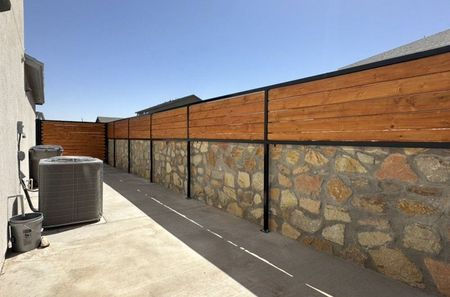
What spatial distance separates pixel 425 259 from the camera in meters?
2.50

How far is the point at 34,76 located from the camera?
26.3 feet

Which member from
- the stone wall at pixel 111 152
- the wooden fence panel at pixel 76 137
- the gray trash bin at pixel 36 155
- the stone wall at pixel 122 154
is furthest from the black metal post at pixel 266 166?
the wooden fence panel at pixel 76 137

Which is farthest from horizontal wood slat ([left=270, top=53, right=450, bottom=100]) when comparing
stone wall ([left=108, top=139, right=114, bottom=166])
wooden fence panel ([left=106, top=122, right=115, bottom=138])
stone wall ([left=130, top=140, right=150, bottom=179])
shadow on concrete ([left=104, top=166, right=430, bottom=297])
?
stone wall ([left=108, top=139, right=114, bottom=166])

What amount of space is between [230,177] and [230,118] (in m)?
1.28

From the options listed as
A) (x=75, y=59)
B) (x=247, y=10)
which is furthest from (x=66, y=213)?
(x=75, y=59)

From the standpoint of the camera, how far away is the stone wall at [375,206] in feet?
8.00

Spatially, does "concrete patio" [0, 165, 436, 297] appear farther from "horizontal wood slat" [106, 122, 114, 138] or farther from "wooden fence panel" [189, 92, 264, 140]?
"horizontal wood slat" [106, 122, 114, 138]

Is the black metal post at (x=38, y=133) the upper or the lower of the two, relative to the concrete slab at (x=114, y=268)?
upper

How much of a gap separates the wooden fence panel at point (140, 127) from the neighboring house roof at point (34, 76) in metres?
3.43

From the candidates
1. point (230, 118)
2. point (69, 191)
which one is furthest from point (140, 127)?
point (230, 118)

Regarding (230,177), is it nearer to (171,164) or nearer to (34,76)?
(171,164)

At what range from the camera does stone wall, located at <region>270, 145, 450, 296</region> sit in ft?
8.00

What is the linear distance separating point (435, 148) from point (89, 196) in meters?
5.22

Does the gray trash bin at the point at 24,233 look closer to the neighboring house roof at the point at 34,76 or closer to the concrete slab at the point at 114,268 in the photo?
the concrete slab at the point at 114,268
